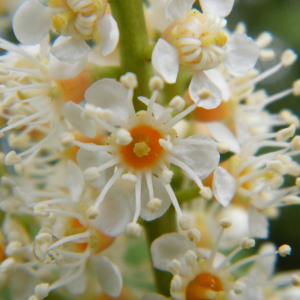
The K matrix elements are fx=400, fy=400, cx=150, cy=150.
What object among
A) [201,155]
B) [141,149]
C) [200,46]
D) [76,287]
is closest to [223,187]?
[201,155]

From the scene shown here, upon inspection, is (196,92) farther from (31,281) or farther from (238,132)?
(31,281)

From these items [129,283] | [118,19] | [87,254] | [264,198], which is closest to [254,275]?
[264,198]

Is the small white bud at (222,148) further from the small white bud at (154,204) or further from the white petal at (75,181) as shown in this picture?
the white petal at (75,181)

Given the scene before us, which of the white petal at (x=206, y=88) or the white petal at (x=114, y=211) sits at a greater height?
the white petal at (x=206, y=88)

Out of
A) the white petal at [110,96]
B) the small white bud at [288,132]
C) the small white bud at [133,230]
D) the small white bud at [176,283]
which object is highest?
the small white bud at [288,132]

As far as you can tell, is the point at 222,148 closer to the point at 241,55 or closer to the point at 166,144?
the point at 166,144

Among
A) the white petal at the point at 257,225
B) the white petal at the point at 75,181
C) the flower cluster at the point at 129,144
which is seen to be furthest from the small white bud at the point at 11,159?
the white petal at the point at 257,225

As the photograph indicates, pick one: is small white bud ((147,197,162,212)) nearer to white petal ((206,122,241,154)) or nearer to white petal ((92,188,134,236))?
white petal ((92,188,134,236))
